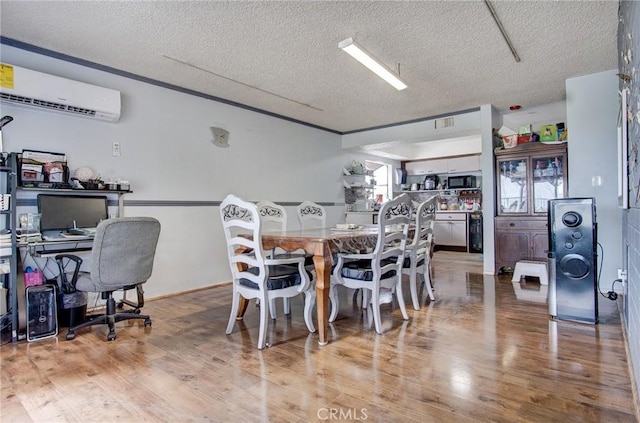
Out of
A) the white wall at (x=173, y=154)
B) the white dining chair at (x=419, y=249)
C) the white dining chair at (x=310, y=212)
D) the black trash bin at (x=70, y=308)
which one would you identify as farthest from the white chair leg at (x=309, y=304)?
the white wall at (x=173, y=154)

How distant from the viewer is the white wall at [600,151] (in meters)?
3.69

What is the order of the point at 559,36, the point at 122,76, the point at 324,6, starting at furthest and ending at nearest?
the point at 122,76 → the point at 559,36 → the point at 324,6

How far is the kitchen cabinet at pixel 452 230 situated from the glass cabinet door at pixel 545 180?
2.51 m

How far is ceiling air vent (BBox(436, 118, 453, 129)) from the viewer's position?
16.9 feet

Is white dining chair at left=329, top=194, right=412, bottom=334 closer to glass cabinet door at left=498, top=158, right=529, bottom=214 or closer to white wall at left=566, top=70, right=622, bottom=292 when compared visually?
white wall at left=566, top=70, right=622, bottom=292

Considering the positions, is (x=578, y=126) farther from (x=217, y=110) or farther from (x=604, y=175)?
(x=217, y=110)

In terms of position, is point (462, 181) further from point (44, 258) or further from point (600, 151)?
point (44, 258)

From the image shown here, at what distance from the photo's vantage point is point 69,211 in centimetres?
302

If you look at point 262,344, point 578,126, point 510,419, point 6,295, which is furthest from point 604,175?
point 6,295

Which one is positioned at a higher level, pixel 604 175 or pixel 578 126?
pixel 578 126

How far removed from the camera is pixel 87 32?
9.08 feet

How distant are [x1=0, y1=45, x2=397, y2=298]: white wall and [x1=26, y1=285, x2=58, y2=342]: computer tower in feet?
3.64

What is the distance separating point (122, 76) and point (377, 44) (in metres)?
2.61

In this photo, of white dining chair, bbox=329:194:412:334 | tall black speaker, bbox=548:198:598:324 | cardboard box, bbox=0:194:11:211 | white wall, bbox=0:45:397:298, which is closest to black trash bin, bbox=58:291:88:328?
cardboard box, bbox=0:194:11:211
